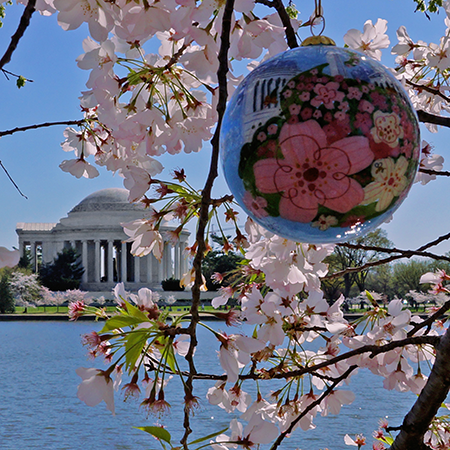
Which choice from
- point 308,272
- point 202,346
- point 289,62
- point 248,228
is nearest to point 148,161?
point 248,228

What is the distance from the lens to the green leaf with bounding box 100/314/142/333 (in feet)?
4.39

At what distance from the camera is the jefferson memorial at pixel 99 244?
54.3 m

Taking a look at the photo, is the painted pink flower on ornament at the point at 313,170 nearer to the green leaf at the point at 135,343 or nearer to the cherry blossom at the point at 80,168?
the green leaf at the point at 135,343

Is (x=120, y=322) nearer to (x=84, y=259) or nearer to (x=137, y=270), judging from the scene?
(x=137, y=270)

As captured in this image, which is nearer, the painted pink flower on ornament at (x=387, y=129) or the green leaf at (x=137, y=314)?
the painted pink flower on ornament at (x=387, y=129)

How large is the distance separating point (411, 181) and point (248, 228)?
70cm

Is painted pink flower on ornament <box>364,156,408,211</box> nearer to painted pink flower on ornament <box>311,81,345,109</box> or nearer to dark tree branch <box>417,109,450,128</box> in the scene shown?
painted pink flower on ornament <box>311,81,345,109</box>

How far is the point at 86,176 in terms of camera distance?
2322 millimetres

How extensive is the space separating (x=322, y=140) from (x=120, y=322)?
1.96ft

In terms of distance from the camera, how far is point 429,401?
1.81 meters

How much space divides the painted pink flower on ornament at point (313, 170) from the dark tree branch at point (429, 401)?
30.4 inches

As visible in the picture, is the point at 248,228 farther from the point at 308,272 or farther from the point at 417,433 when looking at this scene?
the point at 417,433

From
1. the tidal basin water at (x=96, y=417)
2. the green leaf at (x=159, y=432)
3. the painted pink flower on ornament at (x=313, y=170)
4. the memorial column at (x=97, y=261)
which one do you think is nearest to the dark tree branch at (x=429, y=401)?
the painted pink flower on ornament at (x=313, y=170)

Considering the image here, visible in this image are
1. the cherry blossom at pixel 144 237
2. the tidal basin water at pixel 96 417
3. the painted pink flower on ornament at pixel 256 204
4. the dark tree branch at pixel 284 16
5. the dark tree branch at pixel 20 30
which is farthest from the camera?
the tidal basin water at pixel 96 417
